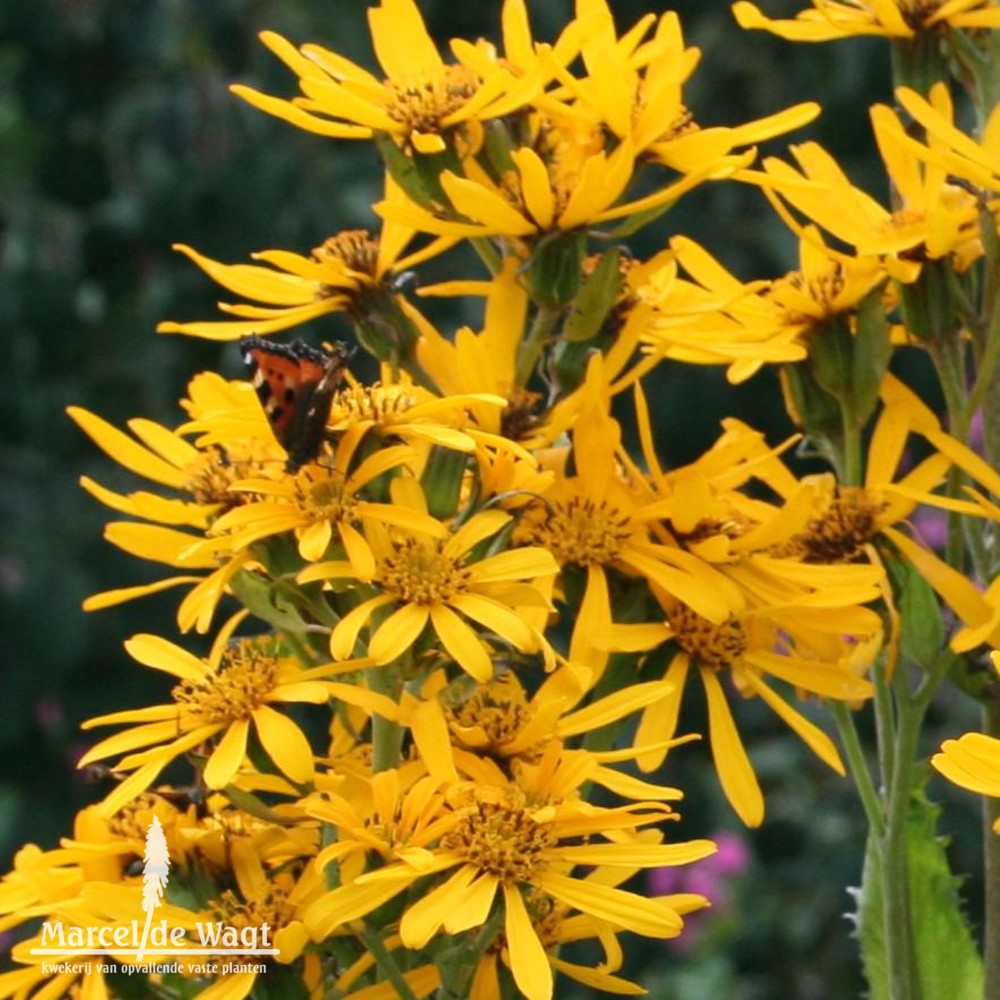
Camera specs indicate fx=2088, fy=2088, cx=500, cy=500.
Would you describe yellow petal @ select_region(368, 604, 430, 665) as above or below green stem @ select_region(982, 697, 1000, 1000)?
above

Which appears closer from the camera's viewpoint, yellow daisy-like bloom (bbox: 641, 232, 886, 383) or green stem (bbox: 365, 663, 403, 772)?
green stem (bbox: 365, 663, 403, 772)

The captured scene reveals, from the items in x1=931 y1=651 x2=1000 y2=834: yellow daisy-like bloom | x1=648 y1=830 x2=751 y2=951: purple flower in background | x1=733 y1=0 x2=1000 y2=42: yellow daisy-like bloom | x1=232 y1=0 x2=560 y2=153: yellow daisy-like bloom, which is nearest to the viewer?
x1=931 y1=651 x2=1000 y2=834: yellow daisy-like bloom

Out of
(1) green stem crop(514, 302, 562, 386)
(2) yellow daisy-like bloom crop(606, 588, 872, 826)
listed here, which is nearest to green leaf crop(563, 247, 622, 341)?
(1) green stem crop(514, 302, 562, 386)

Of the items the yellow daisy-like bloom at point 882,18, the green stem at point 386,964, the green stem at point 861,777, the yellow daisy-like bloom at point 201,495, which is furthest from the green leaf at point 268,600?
the yellow daisy-like bloom at point 882,18

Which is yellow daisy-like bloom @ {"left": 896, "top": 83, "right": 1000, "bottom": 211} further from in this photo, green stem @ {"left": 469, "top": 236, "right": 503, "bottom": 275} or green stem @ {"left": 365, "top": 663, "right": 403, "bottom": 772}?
green stem @ {"left": 365, "top": 663, "right": 403, "bottom": 772}

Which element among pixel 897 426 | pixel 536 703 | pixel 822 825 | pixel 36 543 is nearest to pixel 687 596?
pixel 536 703

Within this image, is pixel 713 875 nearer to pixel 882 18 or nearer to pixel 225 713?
pixel 882 18
